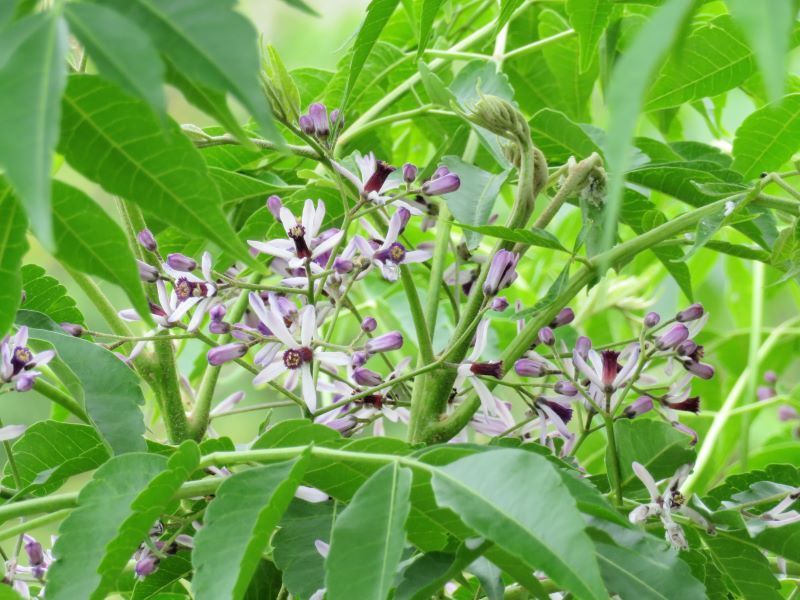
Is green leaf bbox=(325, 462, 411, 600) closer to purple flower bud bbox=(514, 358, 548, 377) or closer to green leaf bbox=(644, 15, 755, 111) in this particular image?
purple flower bud bbox=(514, 358, 548, 377)

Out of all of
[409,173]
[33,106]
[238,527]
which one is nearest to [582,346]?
[409,173]

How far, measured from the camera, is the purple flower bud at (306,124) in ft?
1.60

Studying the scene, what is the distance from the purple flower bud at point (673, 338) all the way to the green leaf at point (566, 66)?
24 cm

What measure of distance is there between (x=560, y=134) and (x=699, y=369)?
0.16 meters

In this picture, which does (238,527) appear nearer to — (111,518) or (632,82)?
(111,518)

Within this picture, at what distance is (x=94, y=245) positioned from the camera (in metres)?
0.36

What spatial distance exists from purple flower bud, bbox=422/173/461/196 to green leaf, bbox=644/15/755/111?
15cm

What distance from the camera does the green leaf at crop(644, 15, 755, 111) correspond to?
57 centimetres

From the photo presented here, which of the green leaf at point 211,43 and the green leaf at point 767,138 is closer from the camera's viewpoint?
the green leaf at point 211,43

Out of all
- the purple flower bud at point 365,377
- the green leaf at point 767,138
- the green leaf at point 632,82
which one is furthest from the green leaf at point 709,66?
the green leaf at point 632,82

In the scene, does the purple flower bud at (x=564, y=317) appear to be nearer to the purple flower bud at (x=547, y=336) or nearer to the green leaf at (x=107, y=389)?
the purple flower bud at (x=547, y=336)

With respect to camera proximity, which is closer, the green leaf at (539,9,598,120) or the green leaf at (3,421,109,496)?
the green leaf at (3,421,109,496)

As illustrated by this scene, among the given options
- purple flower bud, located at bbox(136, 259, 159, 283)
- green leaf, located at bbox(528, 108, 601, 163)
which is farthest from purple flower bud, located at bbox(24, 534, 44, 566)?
green leaf, located at bbox(528, 108, 601, 163)

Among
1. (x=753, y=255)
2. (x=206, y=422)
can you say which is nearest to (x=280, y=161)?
(x=206, y=422)
